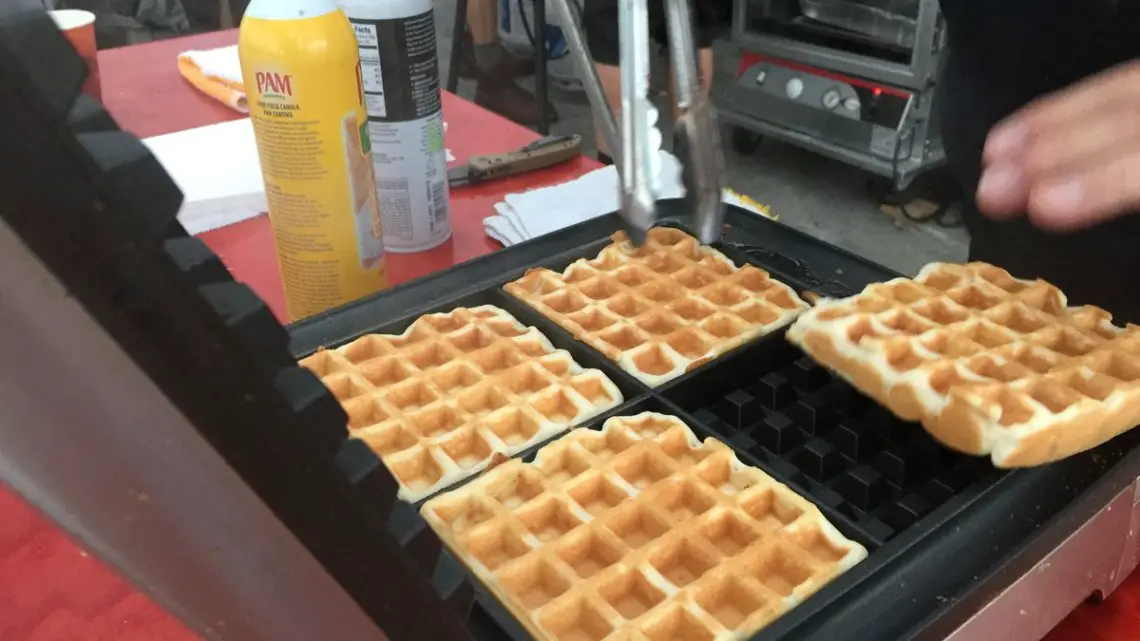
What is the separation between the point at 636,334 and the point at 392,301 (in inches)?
9.3

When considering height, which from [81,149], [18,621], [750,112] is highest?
[81,149]

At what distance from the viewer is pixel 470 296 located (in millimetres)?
927

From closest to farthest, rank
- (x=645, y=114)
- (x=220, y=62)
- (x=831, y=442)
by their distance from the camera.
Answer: (x=645, y=114)
(x=831, y=442)
(x=220, y=62)

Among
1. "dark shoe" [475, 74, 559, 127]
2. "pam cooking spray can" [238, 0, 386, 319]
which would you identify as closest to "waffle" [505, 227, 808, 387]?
"pam cooking spray can" [238, 0, 386, 319]

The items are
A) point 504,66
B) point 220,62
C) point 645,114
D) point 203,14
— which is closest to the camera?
point 645,114

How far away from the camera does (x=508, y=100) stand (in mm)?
3945

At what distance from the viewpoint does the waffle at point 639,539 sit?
1.89 ft

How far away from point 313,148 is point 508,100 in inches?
127

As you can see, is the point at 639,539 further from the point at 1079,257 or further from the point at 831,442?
the point at 1079,257

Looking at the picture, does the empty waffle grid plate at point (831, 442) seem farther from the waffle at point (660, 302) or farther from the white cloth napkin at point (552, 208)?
the white cloth napkin at point (552, 208)

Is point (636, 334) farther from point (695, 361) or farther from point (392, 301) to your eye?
point (392, 301)

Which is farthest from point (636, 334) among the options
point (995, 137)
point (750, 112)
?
point (750, 112)

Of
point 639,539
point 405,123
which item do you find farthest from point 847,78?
point 639,539

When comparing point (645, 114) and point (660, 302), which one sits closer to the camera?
point (645, 114)
